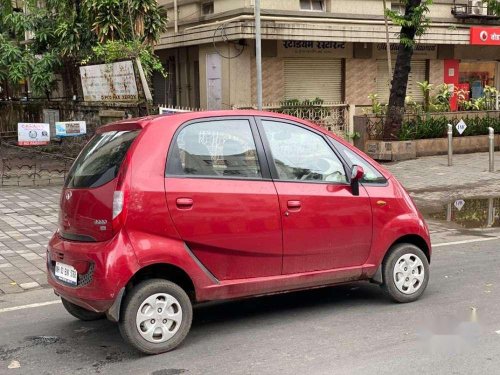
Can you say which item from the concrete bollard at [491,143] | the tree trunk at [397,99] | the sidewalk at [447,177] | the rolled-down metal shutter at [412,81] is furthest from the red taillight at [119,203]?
the rolled-down metal shutter at [412,81]

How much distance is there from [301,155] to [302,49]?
15557mm

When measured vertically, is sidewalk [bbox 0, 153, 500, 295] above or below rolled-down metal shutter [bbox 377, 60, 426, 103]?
below

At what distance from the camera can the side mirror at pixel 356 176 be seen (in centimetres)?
507

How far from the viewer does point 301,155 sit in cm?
508

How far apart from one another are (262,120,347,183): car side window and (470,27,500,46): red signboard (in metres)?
19.0

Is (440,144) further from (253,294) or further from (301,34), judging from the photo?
(253,294)

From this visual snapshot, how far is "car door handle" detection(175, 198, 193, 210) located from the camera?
174 inches

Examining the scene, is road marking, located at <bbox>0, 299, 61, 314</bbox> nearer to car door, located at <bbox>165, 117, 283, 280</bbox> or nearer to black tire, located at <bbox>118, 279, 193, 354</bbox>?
black tire, located at <bbox>118, 279, 193, 354</bbox>

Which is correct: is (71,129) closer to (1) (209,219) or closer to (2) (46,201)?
(2) (46,201)

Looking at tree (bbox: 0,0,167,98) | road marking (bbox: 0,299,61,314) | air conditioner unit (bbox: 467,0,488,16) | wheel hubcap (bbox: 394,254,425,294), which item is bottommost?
road marking (bbox: 0,299,61,314)

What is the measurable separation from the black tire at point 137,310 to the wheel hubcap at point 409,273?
6.74 ft

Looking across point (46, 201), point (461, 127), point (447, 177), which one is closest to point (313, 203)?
point (46, 201)

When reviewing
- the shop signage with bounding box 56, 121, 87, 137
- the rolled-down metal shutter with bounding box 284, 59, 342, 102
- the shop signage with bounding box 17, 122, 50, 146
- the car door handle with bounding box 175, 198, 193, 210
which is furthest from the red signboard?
the car door handle with bounding box 175, 198, 193, 210

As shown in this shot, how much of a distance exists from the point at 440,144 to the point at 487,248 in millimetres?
10307
